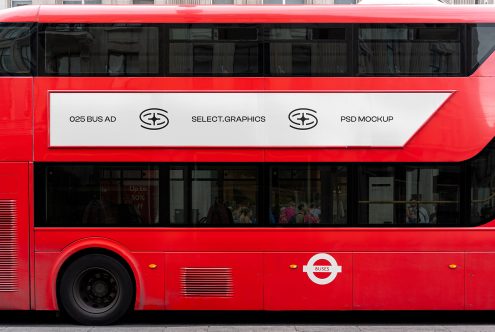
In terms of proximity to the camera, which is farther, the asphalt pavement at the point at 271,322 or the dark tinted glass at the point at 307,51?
the dark tinted glass at the point at 307,51

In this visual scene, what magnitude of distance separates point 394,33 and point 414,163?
193 centimetres

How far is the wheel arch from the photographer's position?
7.98m

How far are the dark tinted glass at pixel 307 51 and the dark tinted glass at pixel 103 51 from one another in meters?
1.74

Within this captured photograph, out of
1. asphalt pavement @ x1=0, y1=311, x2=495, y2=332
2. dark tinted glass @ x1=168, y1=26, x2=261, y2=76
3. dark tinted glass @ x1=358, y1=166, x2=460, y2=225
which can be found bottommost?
asphalt pavement @ x1=0, y1=311, x2=495, y2=332

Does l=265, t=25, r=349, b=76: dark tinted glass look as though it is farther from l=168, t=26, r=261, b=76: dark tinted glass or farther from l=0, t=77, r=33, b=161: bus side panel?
l=0, t=77, r=33, b=161: bus side panel

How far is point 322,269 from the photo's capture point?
316 inches

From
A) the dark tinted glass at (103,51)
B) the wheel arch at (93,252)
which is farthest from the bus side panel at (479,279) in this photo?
the dark tinted glass at (103,51)

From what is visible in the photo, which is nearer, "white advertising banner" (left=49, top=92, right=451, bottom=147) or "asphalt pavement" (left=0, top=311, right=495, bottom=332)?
"asphalt pavement" (left=0, top=311, right=495, bottom=332)

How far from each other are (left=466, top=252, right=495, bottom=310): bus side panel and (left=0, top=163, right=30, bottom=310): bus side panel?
639 centimetres

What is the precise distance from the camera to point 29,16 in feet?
26.6

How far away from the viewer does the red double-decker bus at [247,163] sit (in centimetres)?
801

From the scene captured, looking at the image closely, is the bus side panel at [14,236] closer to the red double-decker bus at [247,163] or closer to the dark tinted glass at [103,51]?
the red double-decker bus at [247,163]

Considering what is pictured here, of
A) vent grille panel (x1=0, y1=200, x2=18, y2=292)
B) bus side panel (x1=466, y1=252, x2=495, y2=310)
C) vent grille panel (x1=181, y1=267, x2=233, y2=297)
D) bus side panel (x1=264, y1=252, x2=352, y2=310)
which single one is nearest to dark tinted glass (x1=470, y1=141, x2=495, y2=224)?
bus side panel (x1=466, y1=252, x2=495, y2=310)

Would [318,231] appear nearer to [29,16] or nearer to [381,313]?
[381,313]
